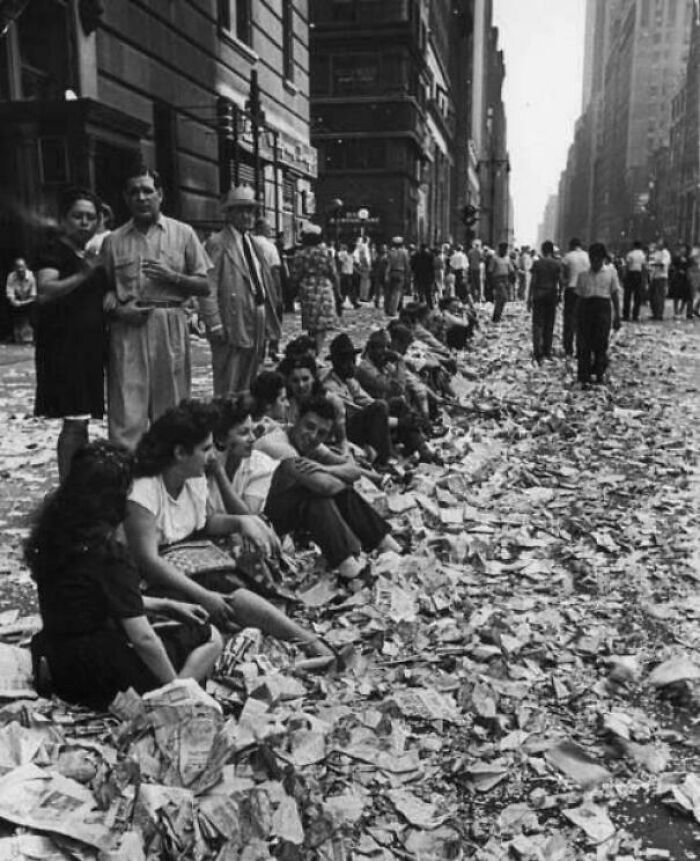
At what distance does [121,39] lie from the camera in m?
15.2

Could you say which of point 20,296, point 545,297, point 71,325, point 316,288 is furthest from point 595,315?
point 71,325

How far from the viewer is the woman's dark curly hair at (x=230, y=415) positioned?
5.36 meters

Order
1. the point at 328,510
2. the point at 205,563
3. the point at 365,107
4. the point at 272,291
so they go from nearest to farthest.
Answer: the point at 205,563, the point at 328,510, the point at 272,291, the point at 365,107

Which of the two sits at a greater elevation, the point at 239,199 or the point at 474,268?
the point at 239,199

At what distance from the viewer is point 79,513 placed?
3.68 meters

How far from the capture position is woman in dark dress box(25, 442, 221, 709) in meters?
3.68

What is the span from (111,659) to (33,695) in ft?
1.77

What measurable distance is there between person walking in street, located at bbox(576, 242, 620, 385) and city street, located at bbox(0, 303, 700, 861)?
5.09 meters

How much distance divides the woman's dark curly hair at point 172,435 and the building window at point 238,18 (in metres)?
18.2

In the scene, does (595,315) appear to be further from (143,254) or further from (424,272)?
(424,272)

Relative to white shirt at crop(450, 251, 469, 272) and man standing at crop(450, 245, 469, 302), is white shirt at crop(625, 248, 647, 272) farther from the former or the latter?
white shirt at crop(450, 251, 469, 272)

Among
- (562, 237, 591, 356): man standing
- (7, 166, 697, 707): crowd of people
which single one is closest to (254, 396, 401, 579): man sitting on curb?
(7, 166, 697, 707): crowd of people

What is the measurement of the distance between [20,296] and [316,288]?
492cm

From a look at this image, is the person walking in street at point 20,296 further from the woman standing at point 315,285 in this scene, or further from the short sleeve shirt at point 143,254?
the short sleeve shirt at point 143,254
